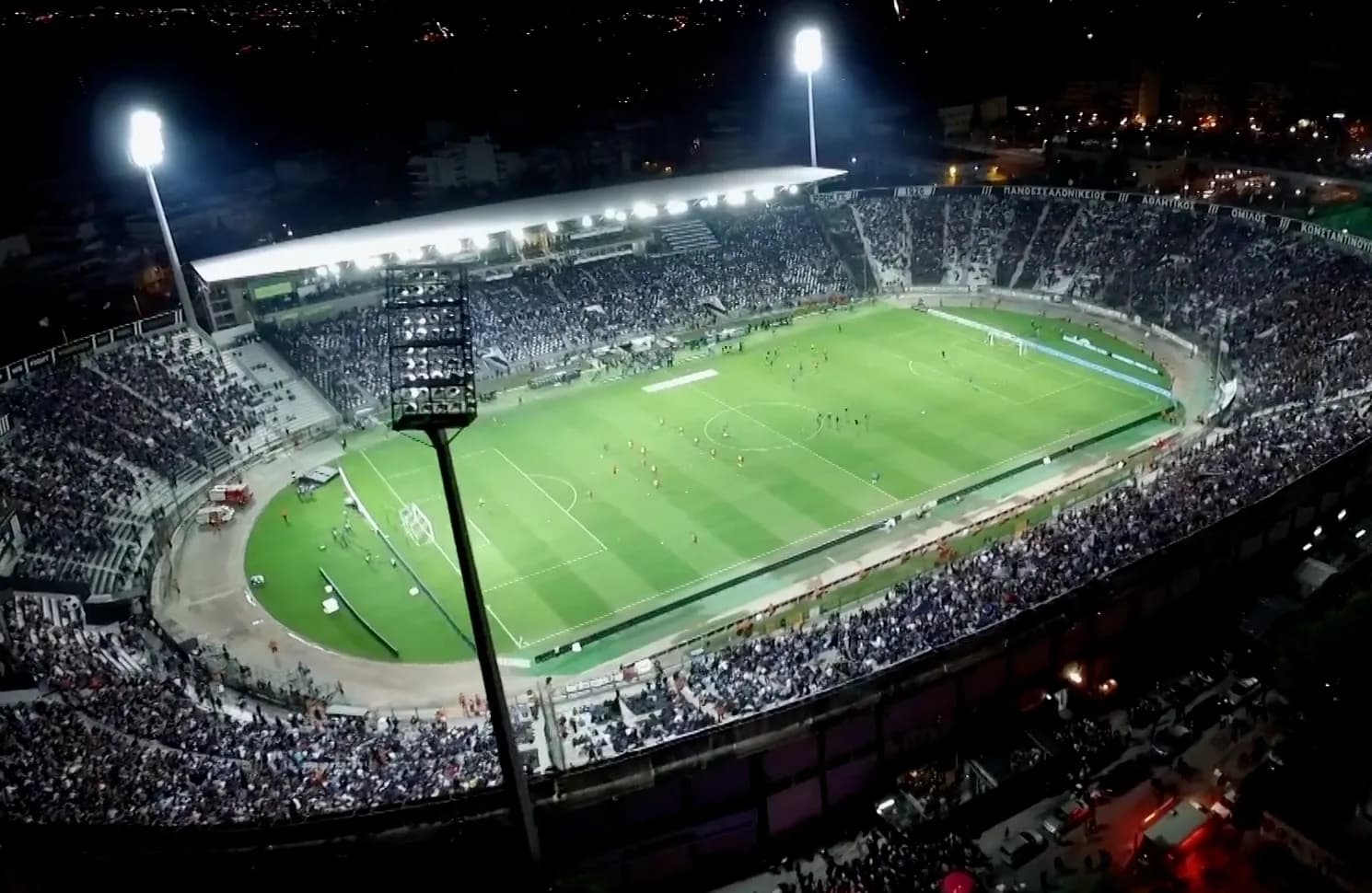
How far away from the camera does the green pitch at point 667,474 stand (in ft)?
116

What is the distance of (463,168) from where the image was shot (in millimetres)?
91438

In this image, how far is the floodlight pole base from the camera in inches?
723

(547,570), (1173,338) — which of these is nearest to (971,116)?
(1173,338)

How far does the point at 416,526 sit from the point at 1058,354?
34325mm

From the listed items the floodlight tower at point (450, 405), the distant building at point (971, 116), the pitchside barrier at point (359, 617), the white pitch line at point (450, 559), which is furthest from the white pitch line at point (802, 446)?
the distant building at point (971, 116)

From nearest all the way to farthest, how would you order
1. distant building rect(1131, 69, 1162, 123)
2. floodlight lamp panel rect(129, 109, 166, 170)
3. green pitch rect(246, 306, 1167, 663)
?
green pitch rect(246, 306, 1167, 663), floodlight lamp panel rect(129, 109, 166, 170), distant building rect(1131, 69, 1162, 123)

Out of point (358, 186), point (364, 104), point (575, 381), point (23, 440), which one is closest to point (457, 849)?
point (23, 440)

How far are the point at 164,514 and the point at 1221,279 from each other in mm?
53826

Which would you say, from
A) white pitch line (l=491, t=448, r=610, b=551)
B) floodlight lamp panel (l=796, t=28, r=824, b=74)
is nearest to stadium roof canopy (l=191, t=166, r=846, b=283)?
floodlight lamp panel (l=796, t=28, r=824, b=74)

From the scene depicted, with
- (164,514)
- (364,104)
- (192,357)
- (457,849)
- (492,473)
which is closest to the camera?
(457,849)

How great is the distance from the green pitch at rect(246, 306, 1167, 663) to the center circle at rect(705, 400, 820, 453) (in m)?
0.12

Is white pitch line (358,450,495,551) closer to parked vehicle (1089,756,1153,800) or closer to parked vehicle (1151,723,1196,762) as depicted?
parked vehicle (1089,756,1153,800)

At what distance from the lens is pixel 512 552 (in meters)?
38.4

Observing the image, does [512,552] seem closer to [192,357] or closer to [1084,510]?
[1084,510]
